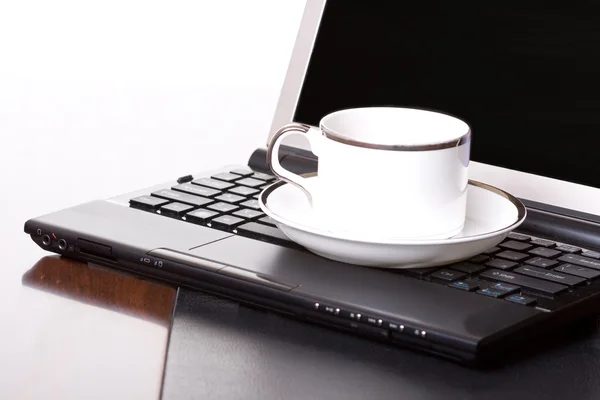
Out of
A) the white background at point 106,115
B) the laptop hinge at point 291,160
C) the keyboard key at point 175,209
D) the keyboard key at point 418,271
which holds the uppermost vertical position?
the keyboard key at point 418,271

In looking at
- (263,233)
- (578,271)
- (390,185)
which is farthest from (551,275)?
(263,233)

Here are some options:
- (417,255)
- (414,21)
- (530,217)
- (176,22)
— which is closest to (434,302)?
(417,255)

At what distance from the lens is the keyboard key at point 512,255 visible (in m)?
0.83

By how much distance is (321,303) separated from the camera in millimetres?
736

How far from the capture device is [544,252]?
0.85 metres

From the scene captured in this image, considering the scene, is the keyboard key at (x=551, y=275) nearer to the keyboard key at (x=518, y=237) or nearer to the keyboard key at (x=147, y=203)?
the keyboard key at (x=518, y=237)

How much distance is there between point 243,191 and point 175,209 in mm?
84

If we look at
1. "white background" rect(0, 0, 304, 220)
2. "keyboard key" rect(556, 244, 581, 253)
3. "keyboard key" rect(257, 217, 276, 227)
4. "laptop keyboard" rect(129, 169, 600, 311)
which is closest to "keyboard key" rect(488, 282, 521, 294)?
"laptop keyboard" rect(129, 169, 600, 311)

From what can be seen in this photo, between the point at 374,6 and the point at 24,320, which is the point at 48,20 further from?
the point at 24,320

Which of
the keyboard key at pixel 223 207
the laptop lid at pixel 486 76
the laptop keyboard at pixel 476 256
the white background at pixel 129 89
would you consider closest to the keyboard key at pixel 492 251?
the laptop keyboard at pixel 476 256

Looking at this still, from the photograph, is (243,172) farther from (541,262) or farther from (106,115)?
(106,115)

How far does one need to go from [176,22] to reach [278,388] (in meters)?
1.41

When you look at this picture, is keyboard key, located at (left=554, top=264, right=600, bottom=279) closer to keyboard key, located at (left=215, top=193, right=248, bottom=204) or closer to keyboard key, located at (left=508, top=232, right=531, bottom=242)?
keyboard key, located at (left=508, top=232, right=531, bottom=242)

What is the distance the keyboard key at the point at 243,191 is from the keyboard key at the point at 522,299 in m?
0.32
